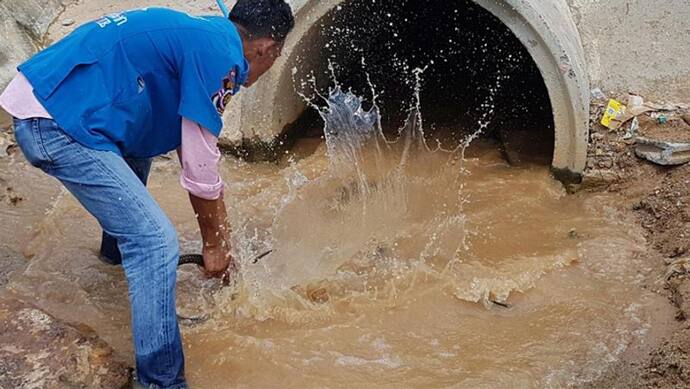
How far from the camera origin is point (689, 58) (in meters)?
5.18

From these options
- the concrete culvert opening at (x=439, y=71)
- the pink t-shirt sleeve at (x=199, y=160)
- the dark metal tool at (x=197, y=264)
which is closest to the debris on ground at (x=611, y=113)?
the concrete culvert opening at (x=439, y=71)

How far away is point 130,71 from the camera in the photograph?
2.49m

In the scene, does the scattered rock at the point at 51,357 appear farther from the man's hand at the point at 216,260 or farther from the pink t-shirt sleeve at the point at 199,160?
the pink t-shirt sleeve at the point at 199,160

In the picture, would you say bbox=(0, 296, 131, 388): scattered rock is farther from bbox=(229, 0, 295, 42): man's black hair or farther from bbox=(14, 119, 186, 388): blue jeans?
bbox=(229, 0, 295, 42): man's black hair

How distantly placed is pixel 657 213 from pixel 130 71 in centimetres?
297

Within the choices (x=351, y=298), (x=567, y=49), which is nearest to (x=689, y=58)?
(x=567, y=49)

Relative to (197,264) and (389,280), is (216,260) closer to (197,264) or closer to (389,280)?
(197,264)

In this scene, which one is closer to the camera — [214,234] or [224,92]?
[224,92]

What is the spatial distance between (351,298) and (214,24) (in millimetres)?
1551

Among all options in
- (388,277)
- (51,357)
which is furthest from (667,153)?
(51,357)

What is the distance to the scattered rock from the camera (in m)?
2.83

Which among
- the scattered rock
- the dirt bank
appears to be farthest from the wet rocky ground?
the dirt bank

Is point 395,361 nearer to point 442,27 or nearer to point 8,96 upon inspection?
point 8,96

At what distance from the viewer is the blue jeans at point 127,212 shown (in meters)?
2.50
